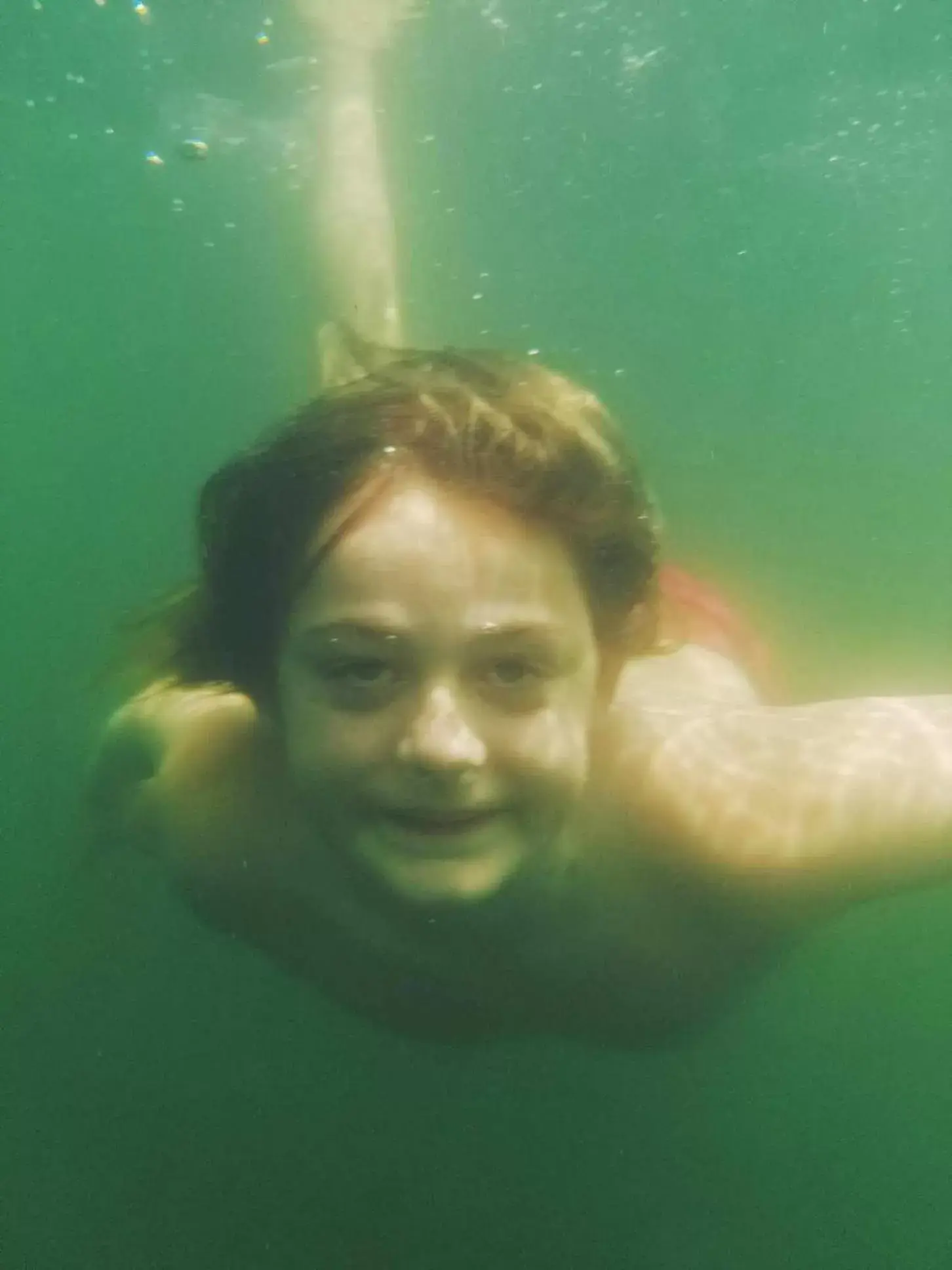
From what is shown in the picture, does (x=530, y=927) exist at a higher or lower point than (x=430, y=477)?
lower

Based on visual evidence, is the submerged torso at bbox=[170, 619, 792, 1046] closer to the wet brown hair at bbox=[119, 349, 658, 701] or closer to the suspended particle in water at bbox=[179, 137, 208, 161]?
the wet brown hair at bbox=[119, 349, 658, 701]

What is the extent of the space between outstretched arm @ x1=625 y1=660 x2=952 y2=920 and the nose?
85 centimetres

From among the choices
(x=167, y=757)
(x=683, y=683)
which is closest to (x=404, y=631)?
(x=167, y=757)

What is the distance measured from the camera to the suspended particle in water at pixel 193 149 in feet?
33.7

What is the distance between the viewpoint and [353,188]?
9.64 metres

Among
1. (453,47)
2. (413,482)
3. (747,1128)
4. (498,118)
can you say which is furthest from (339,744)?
(498,118)

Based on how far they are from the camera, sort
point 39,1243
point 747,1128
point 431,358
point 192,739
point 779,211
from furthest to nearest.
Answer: point 779,211, point 747,1128, point 39,1243, point 192,739, point 431,358

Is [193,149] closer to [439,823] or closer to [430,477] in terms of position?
[430,477]

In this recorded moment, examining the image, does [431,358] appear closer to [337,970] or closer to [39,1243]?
[337,970]

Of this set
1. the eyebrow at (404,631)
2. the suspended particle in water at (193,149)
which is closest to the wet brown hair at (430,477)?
the eyebrow at (404,631)

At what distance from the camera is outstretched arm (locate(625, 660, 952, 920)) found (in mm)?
2729

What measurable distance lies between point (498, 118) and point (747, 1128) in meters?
8.80

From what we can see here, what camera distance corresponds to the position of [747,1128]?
7.79 m

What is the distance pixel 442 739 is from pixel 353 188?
8613mm
